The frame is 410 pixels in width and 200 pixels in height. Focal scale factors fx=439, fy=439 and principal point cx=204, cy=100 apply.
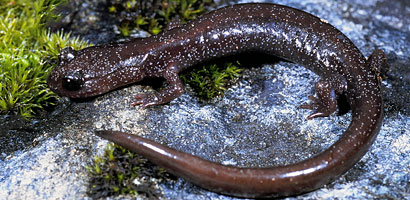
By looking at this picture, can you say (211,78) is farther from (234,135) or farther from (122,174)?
(122,174)

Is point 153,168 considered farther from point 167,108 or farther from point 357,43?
point 357,43

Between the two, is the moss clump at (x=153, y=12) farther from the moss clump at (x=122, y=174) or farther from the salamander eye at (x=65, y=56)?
the moss clump at (x=122, y=174)

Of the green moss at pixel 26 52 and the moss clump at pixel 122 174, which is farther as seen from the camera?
the green moss at pixel 26 52

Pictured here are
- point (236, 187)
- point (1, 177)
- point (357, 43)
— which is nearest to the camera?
point (236, 187)

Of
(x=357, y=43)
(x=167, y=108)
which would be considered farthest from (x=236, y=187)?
Answer: (x=357, y=43)

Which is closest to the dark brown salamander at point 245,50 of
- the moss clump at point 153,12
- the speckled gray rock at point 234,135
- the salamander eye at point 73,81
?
the salamander eye at point 73,81

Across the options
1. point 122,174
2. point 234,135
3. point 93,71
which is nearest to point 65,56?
point 93,71
